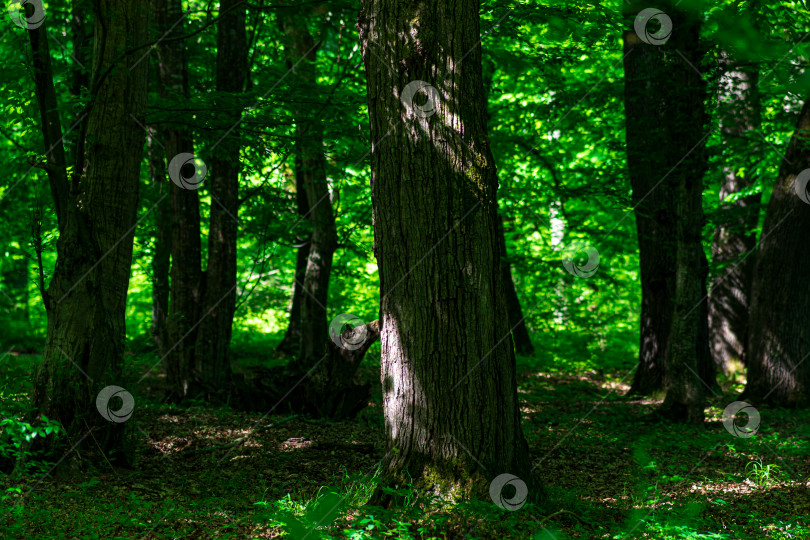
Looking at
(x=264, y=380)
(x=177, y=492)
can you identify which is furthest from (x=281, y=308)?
(x=177, y=492)

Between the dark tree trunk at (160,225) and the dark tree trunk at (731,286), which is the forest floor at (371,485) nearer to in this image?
the dark tree trunk at (160,225)

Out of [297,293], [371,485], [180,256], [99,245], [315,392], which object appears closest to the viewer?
[371,485]

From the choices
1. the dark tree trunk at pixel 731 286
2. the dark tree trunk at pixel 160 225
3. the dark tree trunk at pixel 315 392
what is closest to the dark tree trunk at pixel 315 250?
the dark tree trunk at pixel 160 225

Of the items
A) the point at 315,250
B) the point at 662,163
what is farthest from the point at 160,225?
the point at 662,163

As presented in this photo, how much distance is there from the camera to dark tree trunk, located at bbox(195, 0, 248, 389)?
26.4ft

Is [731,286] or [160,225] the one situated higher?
[160,225]

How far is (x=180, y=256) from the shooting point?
8.07 m

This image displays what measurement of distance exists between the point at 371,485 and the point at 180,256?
500 cm

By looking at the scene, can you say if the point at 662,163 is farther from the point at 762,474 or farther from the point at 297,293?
the point at 297,293

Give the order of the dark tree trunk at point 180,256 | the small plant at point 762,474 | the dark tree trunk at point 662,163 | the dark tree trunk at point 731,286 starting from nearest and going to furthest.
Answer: the small plant at point 762,474 < the dark tree trunk at point 662,163 < the dark tree trunk at point 180,256 < the dark tree trunk at point 731,286

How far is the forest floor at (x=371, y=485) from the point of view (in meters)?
3.56

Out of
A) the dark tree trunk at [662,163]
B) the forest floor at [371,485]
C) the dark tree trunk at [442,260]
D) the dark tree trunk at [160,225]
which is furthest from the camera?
the dark tree trunk at [160,225]

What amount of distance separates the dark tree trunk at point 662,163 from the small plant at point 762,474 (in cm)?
181

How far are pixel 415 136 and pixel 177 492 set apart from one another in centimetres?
289
